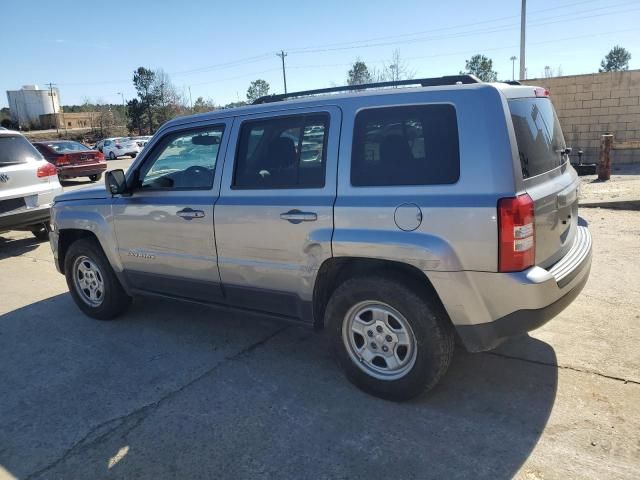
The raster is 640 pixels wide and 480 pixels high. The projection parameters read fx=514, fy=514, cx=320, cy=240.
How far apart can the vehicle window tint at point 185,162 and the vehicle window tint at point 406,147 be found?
1.29 meters

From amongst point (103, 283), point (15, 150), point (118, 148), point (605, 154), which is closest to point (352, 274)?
point (103, 283)

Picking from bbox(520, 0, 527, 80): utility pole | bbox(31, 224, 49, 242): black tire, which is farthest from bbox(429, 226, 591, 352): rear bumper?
bbox(520, 0, 527, 80): utility pole

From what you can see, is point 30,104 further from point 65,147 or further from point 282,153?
point 282,153

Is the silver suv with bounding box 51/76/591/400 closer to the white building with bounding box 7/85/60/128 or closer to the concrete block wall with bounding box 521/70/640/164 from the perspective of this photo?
the concrete block wall with bounding box 521/70/640/164

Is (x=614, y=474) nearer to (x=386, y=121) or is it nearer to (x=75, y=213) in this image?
(x=386, y=121)

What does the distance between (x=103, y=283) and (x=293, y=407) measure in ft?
8.68

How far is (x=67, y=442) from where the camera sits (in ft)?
10.3

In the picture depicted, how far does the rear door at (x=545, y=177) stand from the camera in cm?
299

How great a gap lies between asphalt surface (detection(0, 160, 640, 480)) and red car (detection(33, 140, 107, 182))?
1423cm

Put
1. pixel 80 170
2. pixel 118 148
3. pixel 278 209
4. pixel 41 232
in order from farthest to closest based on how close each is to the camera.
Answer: pixel 118 148 → pixel 80 170 → pixel 41 232 → pixel 278 209

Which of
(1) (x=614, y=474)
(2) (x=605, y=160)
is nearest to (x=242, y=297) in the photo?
(1) (x=614, y=474)

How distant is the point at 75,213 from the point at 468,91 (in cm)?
388

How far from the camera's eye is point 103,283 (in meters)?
5.02

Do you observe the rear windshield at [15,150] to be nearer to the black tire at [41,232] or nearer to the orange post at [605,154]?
the black tire at [41,232]
